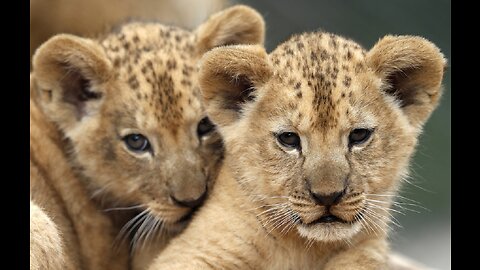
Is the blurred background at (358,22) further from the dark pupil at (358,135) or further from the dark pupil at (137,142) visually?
the dark pupil at (358,135)

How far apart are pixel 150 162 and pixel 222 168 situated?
0.38 meters

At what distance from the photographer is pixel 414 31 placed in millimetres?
5902

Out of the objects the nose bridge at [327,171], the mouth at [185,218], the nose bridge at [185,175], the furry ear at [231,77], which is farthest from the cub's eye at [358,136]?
the mouth at [185,218]

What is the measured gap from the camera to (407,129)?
3.92m

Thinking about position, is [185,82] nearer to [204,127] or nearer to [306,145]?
[204,127]

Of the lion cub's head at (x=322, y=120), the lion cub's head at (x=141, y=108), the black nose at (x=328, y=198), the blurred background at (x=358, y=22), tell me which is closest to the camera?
the black nose at (x=328, y=198)

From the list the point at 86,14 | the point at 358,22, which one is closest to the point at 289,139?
the point at 358,22

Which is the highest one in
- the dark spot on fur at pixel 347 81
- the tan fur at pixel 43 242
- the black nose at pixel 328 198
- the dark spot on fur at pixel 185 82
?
the dark spot on fur at pixel 185 82

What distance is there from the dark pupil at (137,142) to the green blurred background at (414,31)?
3.57 ft

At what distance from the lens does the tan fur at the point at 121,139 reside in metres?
4.21

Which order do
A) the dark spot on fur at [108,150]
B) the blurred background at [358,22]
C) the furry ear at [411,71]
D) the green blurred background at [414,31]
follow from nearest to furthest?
the furry ear at [411,71]
the dark spot on fur at [108,150]
the green blurred background at [414,31]
the blurred background at [358,22]

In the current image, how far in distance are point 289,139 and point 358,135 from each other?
0.30 metres
